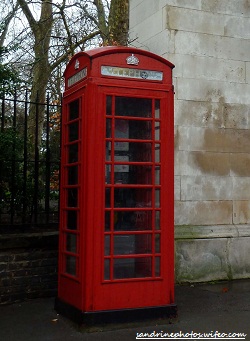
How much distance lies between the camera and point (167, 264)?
16.0 feet

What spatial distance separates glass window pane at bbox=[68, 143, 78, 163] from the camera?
498 cm

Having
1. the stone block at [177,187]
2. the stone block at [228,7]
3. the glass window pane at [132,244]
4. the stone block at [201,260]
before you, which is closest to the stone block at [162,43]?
the stone block at [228,7]

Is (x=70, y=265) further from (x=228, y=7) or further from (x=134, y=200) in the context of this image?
(x=228, y=7)

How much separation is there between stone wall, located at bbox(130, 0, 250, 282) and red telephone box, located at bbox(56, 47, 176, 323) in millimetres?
1759

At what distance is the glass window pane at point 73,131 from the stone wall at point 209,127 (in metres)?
2.01

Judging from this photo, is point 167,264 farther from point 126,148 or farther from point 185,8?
point 185,8

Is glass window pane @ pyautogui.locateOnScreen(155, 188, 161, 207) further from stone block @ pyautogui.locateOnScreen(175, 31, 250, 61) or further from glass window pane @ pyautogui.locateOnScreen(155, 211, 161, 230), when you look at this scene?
stone block @ pyautogui.locateOnScreen(175, 31, 250, 61)

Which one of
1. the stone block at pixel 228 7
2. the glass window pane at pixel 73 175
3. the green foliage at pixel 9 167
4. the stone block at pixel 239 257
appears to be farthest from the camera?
the stone block at pixel 228 7

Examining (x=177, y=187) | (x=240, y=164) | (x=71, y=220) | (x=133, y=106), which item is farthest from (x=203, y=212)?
(x=133, y=106)

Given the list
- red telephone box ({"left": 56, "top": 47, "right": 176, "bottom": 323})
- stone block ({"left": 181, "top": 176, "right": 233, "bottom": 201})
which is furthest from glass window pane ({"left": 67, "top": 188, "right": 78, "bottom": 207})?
stone block ({"left": 181, "top": 176, "right": 233, "bottom": 201})

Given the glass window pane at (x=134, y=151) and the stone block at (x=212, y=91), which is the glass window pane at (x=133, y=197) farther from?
the stone block at (x=212, y=91)

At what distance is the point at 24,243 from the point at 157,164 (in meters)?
1.94

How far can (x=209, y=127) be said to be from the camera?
6.92m

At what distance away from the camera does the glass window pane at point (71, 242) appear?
193 inches
